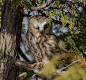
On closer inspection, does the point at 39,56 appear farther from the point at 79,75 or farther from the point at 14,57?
the point at 79,75

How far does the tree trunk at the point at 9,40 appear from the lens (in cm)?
202

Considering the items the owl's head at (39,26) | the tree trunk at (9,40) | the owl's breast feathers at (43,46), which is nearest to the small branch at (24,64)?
the tree trunk at (9,40)

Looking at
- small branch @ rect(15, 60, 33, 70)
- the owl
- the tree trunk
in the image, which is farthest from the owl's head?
small branch @ rect(15, 60, 33, 70)

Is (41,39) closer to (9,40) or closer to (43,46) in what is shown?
(43,46)

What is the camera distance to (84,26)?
67.8 inches

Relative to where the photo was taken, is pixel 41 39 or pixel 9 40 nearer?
pixel 9 40

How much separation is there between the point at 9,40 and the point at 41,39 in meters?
0.56

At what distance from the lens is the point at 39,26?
2299 mm

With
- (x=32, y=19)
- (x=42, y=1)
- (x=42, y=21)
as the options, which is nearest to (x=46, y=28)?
(x=42, y=21)

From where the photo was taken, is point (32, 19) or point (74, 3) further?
point (32, 19)

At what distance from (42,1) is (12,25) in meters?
0.67

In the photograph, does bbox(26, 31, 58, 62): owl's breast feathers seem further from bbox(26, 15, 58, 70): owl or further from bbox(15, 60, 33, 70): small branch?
bbox(15, 60, 33, 70): small branch

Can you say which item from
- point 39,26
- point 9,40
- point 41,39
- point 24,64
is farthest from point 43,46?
point 9,40

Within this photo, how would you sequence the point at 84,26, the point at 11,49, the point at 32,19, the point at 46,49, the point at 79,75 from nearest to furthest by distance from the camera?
the point at 79,75, the point at 84,26, the point at 11,49, the point at 46,49, the point at 32,19
